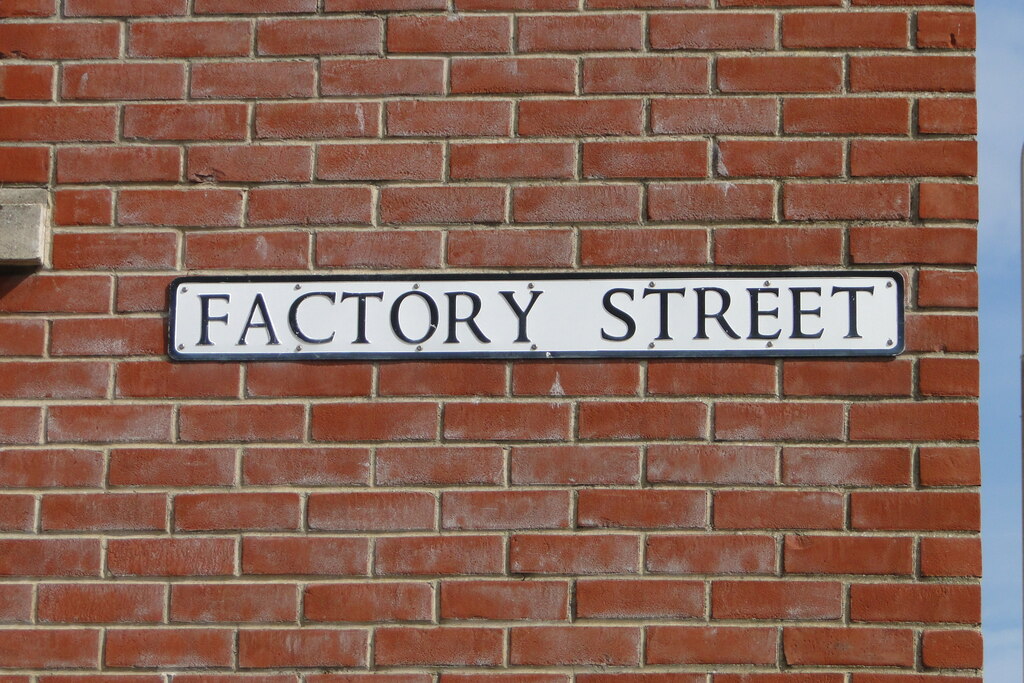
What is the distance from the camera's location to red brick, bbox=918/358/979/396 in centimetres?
298

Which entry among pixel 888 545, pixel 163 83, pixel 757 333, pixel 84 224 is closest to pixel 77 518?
pixel 84 224

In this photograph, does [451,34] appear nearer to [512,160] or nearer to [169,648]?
[512,160]

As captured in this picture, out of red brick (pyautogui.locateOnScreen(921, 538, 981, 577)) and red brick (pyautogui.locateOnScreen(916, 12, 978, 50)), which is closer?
Answer: red brick (pyautogui.locateOnScreen(921, 538, 981, 577))

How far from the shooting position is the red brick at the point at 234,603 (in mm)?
2979

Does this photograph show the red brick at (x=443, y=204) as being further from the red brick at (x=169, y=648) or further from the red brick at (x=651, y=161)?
the red brick at (x=169, y=648)

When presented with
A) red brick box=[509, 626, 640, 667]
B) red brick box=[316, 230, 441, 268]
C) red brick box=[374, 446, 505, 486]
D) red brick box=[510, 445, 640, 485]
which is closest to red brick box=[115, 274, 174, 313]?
red brick box=[316, 230, 441, 268]

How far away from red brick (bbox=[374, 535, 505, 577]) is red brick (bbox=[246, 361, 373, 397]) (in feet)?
1.08

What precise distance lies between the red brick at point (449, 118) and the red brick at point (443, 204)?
0.13 metres

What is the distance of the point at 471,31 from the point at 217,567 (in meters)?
1.26

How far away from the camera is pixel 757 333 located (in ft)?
9.87

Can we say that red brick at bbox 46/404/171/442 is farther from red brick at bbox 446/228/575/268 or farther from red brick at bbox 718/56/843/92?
red brick at bbox 718/56/843/92

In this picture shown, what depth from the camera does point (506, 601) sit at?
9.66ft

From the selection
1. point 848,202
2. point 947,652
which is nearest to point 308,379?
point 848,202

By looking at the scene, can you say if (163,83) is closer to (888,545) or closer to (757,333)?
(757,333)
